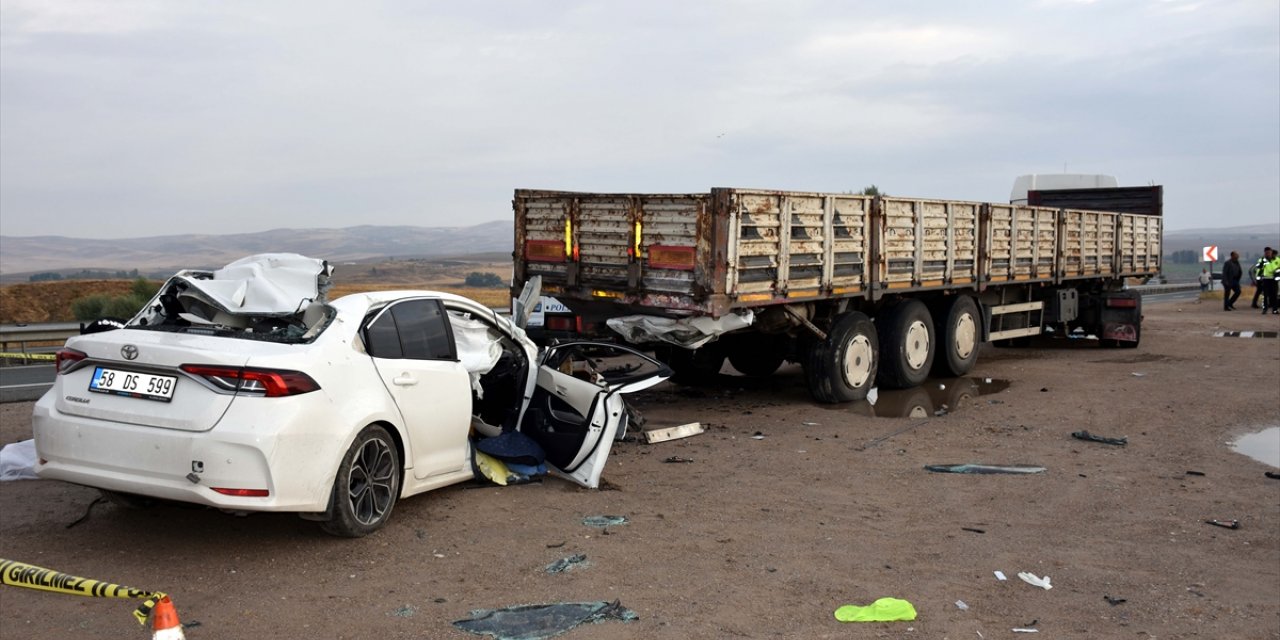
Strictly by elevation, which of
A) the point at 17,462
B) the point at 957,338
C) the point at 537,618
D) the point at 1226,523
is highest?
the point at 957,338

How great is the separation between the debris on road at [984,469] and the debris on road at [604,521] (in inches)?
120

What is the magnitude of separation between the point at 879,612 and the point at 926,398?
7.81 m

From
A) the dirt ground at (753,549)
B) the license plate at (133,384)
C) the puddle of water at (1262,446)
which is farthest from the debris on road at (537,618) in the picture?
the puddle of water at (1262,446)

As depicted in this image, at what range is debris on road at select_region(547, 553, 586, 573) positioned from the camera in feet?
18.7

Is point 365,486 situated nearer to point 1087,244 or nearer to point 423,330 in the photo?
point 423,330

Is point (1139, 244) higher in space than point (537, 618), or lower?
higher

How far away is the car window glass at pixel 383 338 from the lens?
20.3 feet

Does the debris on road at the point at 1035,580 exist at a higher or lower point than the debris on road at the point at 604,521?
lower

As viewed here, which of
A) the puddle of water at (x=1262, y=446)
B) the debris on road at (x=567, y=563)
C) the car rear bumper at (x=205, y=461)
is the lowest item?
the puddle of water at (x=1262, y=446)

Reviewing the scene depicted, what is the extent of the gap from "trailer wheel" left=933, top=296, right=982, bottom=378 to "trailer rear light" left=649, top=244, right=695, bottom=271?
530 cm

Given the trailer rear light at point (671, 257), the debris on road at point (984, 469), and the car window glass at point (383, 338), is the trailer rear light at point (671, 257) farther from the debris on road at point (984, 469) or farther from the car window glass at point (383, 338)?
the car window glass at point (383, 338)

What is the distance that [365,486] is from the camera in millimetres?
6031

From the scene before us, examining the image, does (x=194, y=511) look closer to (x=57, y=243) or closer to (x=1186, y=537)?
(x=1186, y=537)

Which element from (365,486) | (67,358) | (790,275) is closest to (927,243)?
(790,275)
